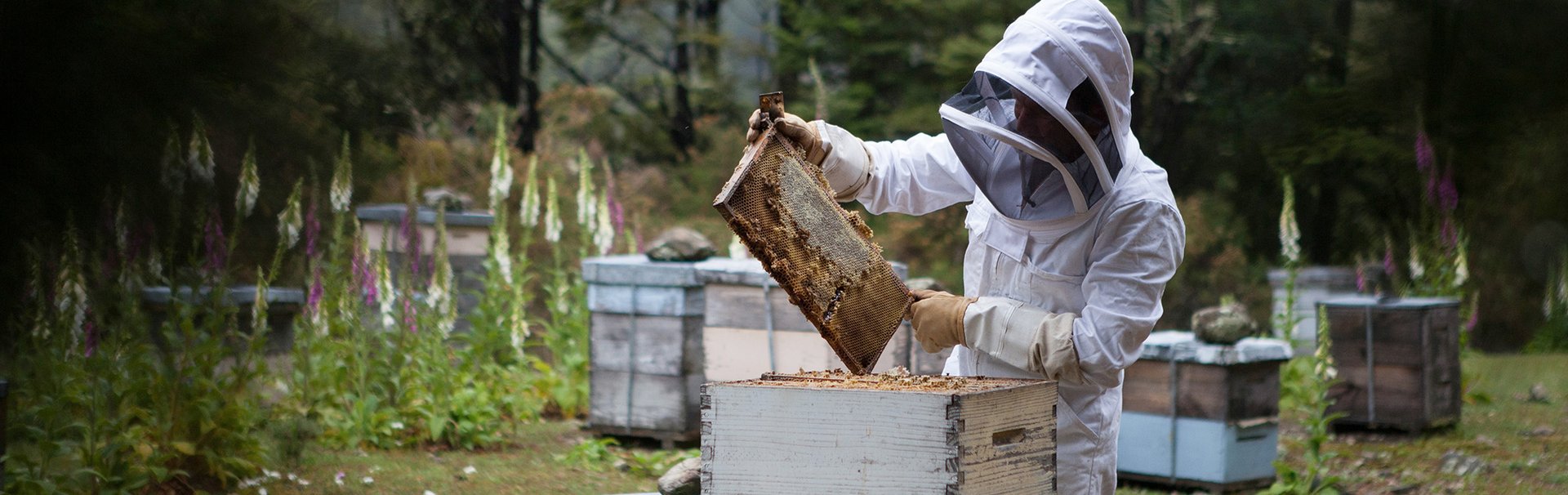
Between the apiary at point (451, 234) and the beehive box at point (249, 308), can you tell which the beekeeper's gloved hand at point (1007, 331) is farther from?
Result: the apiary at point (451, 234)

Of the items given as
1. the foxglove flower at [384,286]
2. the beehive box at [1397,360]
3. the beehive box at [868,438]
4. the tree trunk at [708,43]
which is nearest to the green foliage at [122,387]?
the foxglove flower at [384,286]

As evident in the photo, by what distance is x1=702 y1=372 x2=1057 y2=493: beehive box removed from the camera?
1828mm

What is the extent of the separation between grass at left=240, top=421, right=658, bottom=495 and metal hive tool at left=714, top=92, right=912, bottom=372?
2.28 metres

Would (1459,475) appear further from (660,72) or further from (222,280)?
(660,72)

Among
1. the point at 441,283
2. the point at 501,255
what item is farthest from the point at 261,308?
the point at 501,255

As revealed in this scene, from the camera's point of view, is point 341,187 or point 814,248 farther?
point 341,187

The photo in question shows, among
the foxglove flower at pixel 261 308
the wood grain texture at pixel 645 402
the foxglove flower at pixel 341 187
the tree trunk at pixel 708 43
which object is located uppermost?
the tree trunk at pixel 708 43

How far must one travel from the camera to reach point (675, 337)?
5.07 m

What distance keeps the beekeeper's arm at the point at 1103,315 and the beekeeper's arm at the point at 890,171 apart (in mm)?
397

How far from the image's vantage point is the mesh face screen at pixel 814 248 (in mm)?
2078

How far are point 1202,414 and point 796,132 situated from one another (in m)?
2.82

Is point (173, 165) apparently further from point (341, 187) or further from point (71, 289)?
point (341, 187)

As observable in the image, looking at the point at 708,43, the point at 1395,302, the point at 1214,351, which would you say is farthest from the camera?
the point at 708,43

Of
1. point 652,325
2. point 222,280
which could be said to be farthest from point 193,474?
point 652,325
